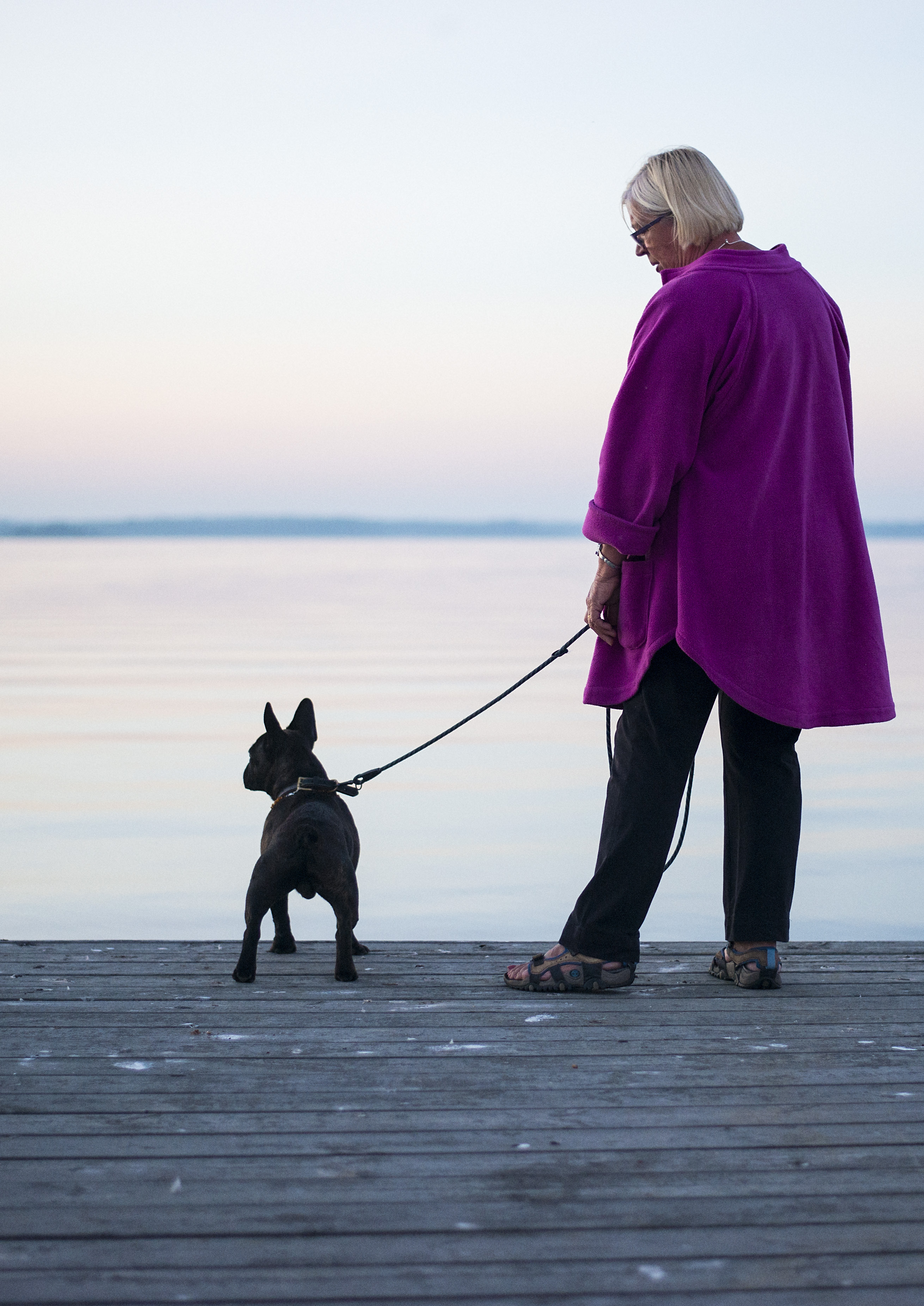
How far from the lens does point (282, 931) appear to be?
3762 millimetres

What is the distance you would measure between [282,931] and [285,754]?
1.85ft

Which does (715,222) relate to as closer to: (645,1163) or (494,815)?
(645,1163)

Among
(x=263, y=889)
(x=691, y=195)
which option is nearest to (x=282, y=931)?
(x=263, y=889)

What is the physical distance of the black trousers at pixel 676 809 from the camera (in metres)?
3.19

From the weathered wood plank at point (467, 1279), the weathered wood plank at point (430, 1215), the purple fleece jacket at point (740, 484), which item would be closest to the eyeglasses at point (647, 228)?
the purple fleece jacket at point (740, 484)

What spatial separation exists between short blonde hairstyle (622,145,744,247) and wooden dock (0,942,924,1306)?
1.87 meters

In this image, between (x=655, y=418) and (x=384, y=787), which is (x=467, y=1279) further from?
(x=384, y=787)

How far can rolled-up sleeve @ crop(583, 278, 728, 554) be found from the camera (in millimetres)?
3000

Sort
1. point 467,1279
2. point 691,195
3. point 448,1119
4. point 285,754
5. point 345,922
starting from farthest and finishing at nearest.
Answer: point 285,754 → point 345,922 → point 691,195 → point 448,1119 → point 467,1279

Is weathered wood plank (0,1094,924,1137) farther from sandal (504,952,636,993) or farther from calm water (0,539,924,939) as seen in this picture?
calm water (0,539,924,939)

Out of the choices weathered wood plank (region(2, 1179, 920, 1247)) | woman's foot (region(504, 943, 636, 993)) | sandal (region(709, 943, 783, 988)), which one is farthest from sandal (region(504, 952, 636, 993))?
weathered wood plank (region(2, 1179, 920, 1247))

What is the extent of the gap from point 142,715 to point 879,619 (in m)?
9.20

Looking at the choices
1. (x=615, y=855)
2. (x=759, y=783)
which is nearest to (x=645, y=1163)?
(x=615, y=855)

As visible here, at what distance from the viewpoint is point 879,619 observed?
313 centimetres
